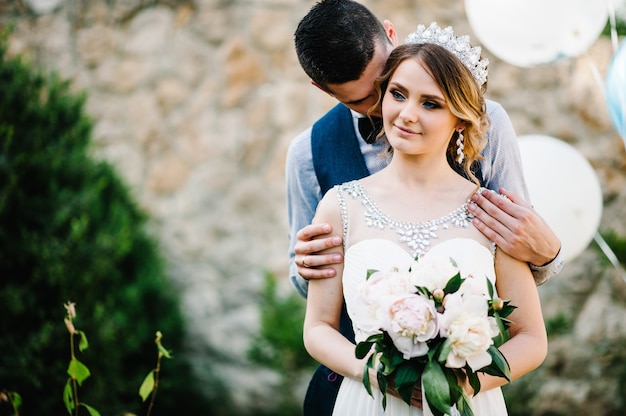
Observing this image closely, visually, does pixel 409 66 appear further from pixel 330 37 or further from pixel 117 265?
pixel 117 265

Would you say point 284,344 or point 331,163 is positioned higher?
point 331,163

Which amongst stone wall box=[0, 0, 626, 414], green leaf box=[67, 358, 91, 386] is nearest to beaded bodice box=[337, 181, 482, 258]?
green leaf box=[67, 358, 91, 386]

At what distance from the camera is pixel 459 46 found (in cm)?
223

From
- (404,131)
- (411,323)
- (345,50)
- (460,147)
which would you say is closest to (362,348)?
(411,323)

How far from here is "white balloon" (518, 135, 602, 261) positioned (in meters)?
3.37

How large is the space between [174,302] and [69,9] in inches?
88.8

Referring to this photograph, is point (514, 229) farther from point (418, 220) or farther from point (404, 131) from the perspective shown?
point (404, 131)

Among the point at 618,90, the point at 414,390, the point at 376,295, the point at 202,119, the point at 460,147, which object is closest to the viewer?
the point at 376,295

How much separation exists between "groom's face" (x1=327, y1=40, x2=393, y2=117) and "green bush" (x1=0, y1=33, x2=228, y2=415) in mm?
2143

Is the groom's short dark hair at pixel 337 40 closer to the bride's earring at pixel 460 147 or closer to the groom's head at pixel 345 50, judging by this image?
the groom's head at pixel 345 50

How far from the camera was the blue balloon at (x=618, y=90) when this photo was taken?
2.95 m

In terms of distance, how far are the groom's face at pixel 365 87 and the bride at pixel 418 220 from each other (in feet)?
0.32

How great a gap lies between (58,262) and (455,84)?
265 cm

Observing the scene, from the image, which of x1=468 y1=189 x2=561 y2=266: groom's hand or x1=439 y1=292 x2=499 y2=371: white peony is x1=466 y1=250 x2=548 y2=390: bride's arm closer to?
x1=468 y1=189 x2=561 y2=266: groom's hand
